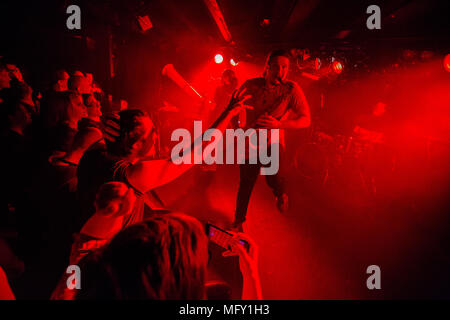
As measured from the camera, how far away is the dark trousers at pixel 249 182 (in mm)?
2580

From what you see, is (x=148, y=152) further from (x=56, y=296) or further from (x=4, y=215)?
(x=4, y=215)

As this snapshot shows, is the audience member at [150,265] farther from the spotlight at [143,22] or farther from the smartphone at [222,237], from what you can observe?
the spotlight at [143,22]

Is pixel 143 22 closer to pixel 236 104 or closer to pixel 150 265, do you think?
pixel 236 104

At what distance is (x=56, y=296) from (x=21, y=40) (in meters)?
6.94

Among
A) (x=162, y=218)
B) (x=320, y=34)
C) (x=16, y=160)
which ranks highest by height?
(x=320, y=34)

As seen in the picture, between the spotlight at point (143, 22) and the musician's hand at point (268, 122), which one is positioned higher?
the spotlight at point (143, 22)

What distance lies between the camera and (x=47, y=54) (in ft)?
17.4

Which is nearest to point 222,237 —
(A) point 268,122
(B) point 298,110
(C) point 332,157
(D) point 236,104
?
(D) point 236,104

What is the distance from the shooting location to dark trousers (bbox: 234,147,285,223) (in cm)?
258

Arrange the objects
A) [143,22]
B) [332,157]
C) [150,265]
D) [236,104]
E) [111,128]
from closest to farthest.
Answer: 1. [150,265]
2. [111,128]
3. [236,104]
4. [143,22]
5. [332,157]

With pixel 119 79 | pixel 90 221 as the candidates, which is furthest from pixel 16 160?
pixel 119 79

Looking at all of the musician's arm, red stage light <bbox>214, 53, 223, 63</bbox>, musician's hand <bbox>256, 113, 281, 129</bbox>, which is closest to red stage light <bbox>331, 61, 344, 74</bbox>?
red stage light <bbox>214, 53, 223, 63</bbox>

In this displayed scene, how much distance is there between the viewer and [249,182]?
2633 mm

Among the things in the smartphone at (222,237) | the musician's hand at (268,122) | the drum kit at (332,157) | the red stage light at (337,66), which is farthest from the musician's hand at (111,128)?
the red stage light at (337,66)
